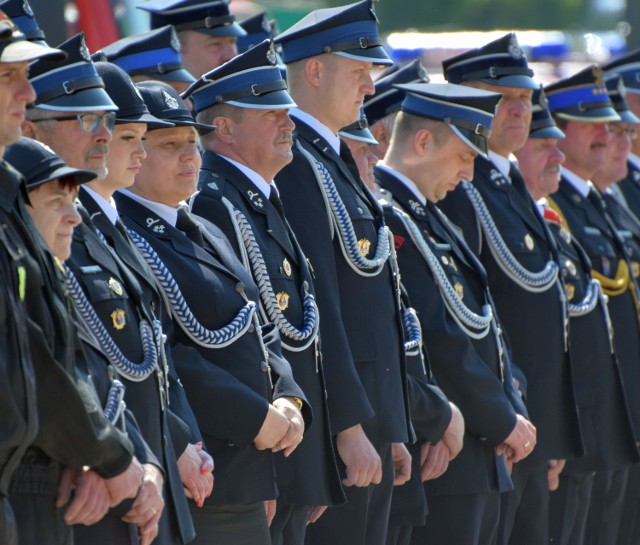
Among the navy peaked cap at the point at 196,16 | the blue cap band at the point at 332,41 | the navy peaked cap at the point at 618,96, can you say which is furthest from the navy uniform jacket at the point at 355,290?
the navy peaked cap at the point at 618,96

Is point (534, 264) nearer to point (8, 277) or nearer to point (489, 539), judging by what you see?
point (489, 539)

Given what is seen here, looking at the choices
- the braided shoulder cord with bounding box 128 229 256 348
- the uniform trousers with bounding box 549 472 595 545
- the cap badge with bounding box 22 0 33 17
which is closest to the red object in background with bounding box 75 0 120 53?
the uniform trousers with bounding box 549 472 595 545

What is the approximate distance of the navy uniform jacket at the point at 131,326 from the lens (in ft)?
13.9

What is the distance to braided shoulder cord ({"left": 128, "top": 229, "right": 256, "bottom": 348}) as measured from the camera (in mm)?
4688

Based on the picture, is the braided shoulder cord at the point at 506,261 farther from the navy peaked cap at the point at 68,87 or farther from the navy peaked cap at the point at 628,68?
the navy peaked cap at the point at 628,68

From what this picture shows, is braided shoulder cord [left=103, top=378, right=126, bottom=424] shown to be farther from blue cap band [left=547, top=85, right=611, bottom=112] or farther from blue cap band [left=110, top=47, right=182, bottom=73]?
blue cap band [left=547, top=85, right=611, bottom=112]

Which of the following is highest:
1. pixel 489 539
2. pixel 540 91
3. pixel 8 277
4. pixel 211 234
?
pixel 8 277

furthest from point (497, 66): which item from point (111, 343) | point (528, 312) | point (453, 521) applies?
point (111, 343)

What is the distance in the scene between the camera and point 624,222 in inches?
325

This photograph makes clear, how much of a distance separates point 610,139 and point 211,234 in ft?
12.4

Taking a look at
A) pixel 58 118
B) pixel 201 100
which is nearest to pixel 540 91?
pixel 201 100

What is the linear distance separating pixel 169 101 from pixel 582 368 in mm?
2987

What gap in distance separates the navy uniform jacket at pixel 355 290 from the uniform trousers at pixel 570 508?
177cm

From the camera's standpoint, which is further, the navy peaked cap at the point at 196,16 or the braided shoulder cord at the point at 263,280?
the navy peaked cap at the point at 196,16
